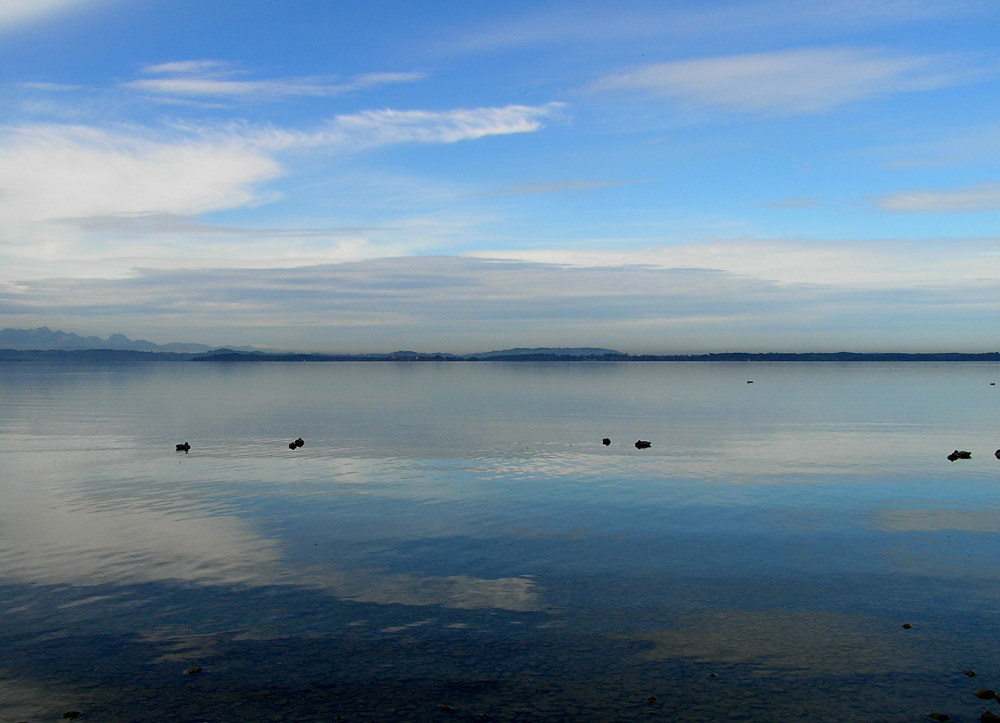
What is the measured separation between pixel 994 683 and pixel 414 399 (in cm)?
10733

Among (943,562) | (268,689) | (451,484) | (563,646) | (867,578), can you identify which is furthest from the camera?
(451,484)

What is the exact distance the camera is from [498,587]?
72.5 ft

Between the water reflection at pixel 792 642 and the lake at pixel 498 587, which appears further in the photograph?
the water reflection at pixel 792 642

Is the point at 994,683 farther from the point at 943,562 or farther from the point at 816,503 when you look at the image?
the point at 816,503

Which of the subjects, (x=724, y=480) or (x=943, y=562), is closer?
(x=943, y=562)

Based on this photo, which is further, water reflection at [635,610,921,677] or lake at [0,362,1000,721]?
water reflection at [635,610,921,677]

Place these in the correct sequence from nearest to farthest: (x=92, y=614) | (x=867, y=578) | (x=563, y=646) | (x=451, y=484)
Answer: (x=563, y=646) → (x=92, y=614) → (x=867, y=578) → (x=451, y=484)

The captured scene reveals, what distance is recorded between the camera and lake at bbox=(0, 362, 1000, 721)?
600 inches

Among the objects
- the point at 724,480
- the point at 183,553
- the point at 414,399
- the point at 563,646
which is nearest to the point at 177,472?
the point at 183,553

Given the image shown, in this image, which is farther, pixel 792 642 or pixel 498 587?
pixel 498 587

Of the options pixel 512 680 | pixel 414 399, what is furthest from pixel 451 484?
pixel 414 399

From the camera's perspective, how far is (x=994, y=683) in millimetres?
15484

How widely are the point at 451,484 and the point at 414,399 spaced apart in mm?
80664

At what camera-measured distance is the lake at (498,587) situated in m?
15.2
